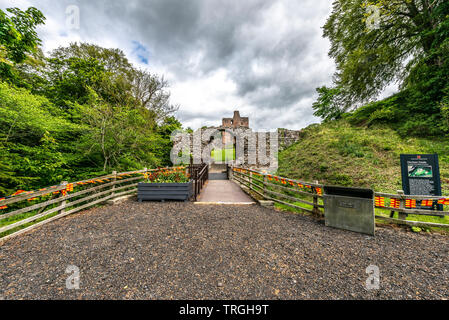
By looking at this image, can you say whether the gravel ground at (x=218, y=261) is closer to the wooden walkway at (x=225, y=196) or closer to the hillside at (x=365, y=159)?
the wooden walkway at (x=225, y=196)

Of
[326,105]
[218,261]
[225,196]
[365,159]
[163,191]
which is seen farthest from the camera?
[326,105]

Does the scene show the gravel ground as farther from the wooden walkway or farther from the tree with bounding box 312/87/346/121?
the tree with bounding box 312/87/346/121

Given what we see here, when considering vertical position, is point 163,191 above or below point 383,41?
below

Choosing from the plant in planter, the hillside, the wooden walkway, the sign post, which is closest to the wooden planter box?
the plant in planter

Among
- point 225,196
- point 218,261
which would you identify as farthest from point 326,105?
point 218,261

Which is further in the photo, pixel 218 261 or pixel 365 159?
pixel 365 159

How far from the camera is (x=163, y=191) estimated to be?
5.81 m

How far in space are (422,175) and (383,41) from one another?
13560mm

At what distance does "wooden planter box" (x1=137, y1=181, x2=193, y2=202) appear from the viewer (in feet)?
19.0

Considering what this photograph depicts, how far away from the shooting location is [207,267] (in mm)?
2301

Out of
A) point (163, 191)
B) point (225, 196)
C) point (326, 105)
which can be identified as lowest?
Answer: point (225, 196)

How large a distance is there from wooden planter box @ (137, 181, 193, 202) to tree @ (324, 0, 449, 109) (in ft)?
49.3

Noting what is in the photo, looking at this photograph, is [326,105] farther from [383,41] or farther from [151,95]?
[151,95]
